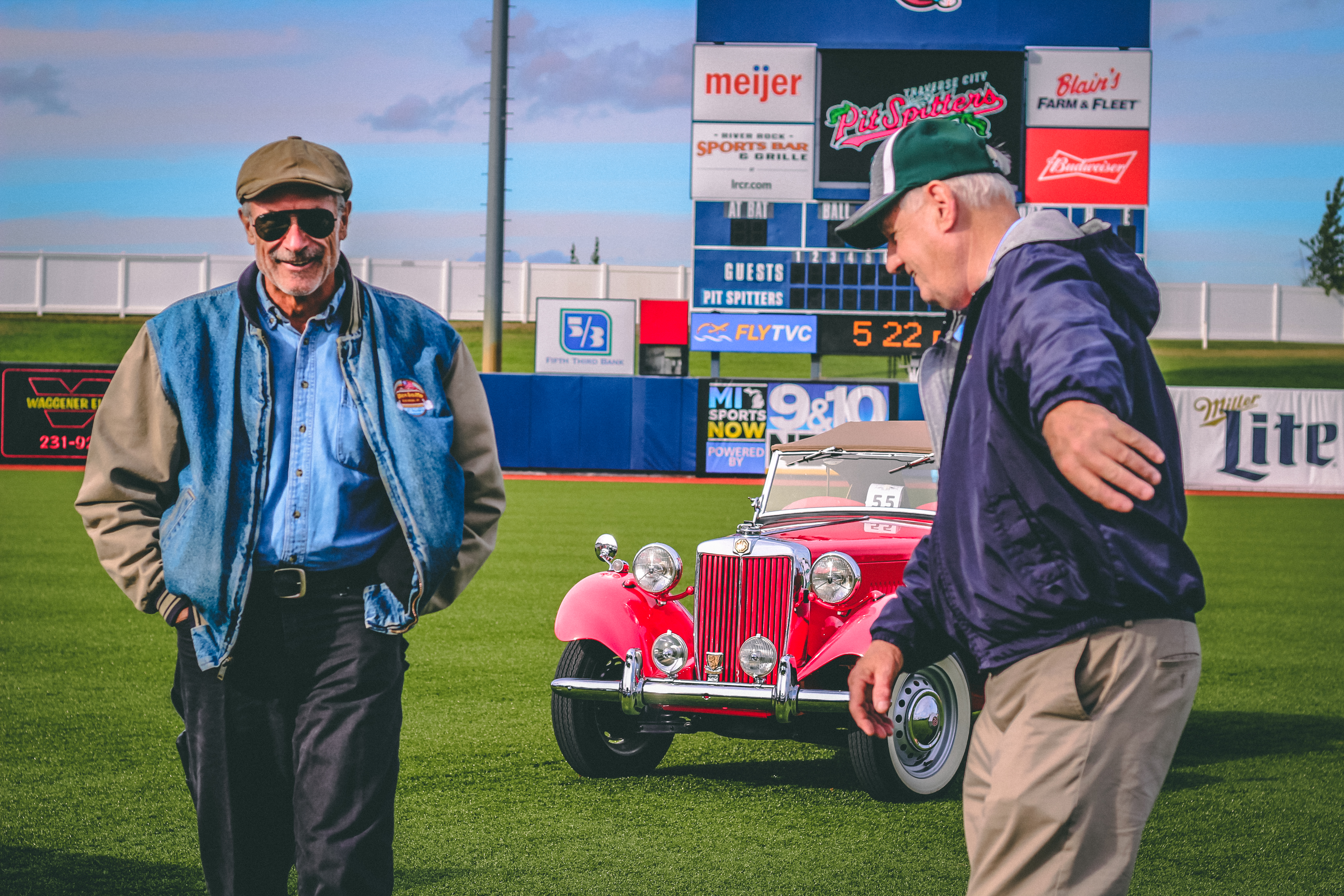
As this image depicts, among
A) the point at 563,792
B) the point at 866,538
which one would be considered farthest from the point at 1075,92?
the point at 563,792

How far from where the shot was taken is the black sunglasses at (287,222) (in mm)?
3006

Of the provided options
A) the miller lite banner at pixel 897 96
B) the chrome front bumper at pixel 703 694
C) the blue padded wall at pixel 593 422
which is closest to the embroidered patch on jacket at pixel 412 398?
the chrome front bumper at pixel 703 694

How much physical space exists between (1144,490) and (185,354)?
2.07 metres

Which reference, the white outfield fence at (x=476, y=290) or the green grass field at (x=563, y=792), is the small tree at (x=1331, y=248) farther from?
the green grass field at (x=563, y=792)

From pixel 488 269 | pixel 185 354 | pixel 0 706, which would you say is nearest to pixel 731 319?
pixel 488 269

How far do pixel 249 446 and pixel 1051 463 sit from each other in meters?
1.77

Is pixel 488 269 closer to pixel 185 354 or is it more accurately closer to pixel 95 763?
pixel 95 763

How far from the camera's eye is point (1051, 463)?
2.04m

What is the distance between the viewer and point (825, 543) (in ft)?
19.5

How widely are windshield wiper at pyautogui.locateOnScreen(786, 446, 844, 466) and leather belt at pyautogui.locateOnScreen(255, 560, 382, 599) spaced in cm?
412

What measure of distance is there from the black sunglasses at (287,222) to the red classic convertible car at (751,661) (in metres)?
2.92

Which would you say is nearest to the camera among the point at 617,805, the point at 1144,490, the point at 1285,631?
the point at 1144,490

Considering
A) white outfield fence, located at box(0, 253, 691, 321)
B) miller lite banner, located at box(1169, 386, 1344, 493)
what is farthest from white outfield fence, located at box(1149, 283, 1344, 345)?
miller lite banner, located at box(1169, 386, 1344, 493)

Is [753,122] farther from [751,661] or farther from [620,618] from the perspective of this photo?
[751,661]
